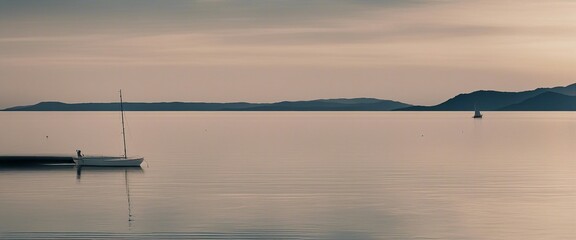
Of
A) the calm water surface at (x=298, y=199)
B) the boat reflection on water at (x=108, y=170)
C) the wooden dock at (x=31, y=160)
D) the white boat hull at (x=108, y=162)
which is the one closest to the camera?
the calm water surface at (x=298, y=199)

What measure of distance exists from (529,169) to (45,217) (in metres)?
53.9

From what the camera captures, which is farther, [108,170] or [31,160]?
[31,160]

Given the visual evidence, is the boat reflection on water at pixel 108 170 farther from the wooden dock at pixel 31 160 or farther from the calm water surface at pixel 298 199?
the wooden dock at pixel 31 160

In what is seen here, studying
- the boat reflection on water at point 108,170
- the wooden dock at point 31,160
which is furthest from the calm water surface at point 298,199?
the wooden dock at point 31,160

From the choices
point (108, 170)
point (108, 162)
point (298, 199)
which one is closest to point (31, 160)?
point (108, 162)

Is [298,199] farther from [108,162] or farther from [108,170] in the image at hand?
[108,162]

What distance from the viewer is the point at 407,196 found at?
61469mm

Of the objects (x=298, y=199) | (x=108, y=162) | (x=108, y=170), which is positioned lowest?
(x=298, y=199)

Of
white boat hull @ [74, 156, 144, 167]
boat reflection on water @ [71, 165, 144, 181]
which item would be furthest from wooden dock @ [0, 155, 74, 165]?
white boat hull @ [74, 156, 144, 167]

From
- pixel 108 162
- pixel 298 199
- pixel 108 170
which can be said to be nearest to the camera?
pixel 298 199

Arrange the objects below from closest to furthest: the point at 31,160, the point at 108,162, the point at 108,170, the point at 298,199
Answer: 1. the point at 298,199
2. the point at 108,170
3. the point at 108,162
4. the point at 31,160

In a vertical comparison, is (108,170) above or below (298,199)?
above

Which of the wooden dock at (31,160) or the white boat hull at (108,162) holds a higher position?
the wooden dock at (31,160)

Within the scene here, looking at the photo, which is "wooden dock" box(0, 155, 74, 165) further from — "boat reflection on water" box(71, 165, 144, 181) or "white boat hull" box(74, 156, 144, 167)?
"white boat hull" box(74, 156, 144, 167)
